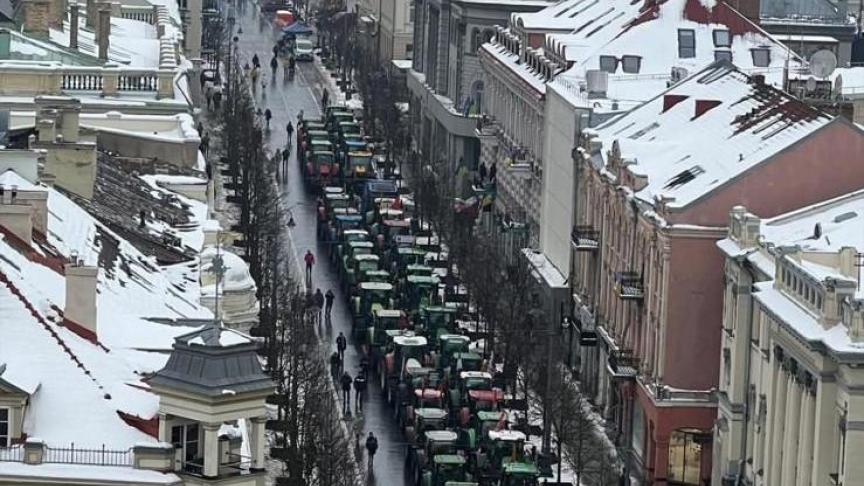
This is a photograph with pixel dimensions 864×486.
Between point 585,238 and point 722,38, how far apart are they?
21.3 metres

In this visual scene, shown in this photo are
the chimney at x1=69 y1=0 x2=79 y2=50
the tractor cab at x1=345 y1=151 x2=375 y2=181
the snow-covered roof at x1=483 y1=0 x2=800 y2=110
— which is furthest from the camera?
the tractor cab at x1=345 y1=151 x2=375 y2=181

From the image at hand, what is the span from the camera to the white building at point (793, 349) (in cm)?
8331

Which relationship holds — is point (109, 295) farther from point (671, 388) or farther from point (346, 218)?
point (346, 218)

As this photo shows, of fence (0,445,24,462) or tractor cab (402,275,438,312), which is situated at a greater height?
fence (0,445,24,462)

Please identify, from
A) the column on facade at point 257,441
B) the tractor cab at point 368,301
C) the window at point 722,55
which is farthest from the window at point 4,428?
the window at point 722,55

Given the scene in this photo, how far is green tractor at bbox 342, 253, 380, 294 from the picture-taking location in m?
138

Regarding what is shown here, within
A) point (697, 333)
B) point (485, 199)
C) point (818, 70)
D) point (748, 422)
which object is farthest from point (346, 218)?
point (748, 422)

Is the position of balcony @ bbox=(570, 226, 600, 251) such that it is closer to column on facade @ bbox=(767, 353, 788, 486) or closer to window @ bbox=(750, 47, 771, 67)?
window @ bbox=(750, 47, 771, 67)

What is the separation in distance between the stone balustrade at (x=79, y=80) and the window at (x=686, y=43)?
3200cm

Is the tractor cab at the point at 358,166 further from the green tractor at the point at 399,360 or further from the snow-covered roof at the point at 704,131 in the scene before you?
the green tractor at the point at 399,360

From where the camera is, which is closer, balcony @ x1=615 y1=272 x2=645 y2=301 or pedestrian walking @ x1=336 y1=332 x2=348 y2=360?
balcony @ x1=615 y1=272 x2=645 y2=301

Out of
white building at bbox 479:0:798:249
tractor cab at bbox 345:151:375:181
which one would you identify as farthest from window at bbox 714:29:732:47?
tractor cab at bbox 345:151:375:181

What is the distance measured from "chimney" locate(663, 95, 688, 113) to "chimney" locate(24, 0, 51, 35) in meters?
23.2

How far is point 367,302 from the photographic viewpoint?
427 feet
